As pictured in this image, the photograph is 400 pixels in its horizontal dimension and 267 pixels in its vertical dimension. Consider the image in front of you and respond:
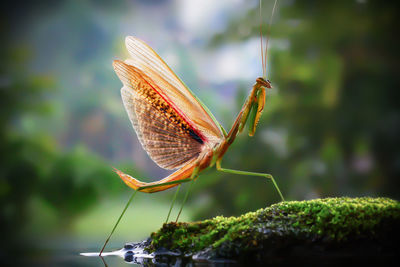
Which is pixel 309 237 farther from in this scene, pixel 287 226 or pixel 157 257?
pixel 157 257

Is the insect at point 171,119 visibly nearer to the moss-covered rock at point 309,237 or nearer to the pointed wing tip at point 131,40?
the pointed wing tip at point 131,40

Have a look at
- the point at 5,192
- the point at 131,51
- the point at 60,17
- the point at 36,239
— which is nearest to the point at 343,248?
the point at 131,51

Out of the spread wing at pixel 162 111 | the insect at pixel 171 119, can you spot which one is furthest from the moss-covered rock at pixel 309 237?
the spread wing at pixel 162 111

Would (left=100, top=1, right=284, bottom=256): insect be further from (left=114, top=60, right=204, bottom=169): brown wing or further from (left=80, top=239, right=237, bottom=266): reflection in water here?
(left=80, top=239, right=237, bottom=266): reflection in water

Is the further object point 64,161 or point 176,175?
point 64,161

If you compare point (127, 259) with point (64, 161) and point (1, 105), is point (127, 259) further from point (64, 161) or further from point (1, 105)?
point (1, 105)

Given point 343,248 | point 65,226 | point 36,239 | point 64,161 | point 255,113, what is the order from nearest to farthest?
point 343,248, point 255,113, point 36,239, point 65,226, point 64,161

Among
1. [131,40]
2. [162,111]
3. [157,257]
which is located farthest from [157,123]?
[157,257]
